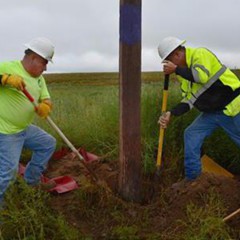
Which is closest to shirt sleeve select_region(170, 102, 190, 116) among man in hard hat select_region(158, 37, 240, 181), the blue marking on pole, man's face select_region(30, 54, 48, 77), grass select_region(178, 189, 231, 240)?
man in hard hat select_region(158, 37, 240, 181)

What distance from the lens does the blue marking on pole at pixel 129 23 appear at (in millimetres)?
4539

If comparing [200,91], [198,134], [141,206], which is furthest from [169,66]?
[141,206]

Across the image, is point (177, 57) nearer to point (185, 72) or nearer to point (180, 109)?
point (185, 72)

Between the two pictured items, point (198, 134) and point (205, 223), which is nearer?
point (205, 223)

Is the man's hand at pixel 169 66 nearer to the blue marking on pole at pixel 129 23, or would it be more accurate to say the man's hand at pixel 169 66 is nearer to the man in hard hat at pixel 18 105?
the blue marking on pole at pixel 129 23

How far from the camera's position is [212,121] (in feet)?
17.0

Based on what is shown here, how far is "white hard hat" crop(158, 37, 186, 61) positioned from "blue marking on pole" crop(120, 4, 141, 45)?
0.43 m

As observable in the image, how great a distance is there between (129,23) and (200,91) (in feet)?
3.53

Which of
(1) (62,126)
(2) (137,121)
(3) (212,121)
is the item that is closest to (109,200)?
(2) (137,121)

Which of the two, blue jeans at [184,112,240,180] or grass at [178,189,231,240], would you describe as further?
blue jeans at [184,112,240,180]

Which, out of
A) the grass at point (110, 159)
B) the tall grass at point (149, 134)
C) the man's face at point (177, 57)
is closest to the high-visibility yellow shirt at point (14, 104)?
the grass at point (110, 159)

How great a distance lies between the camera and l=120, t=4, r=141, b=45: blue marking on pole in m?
4.54

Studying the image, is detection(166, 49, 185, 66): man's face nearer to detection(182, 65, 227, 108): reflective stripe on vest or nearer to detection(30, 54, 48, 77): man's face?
detection(182, 65, 227, 108): reflective stripe on vest

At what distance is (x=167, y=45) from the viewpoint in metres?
4.90
